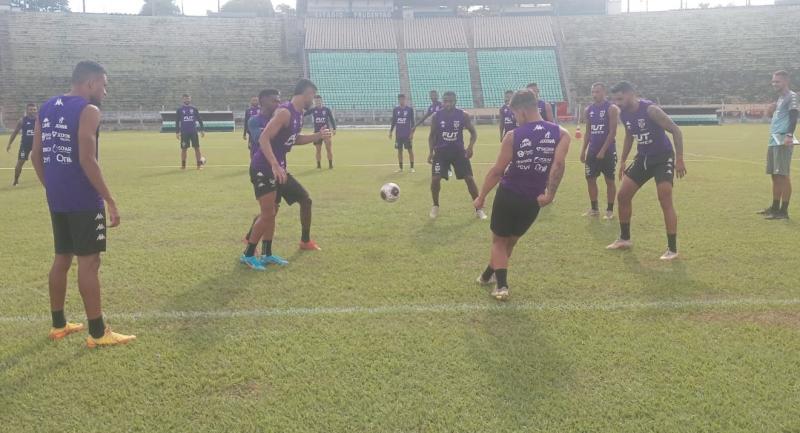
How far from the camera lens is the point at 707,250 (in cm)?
738

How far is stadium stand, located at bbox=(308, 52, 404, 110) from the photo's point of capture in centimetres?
4953

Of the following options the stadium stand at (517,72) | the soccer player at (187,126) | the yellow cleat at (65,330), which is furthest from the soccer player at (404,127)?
the stadium stand at (517,72)

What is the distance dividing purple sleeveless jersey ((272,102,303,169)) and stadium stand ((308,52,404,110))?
42.4 m

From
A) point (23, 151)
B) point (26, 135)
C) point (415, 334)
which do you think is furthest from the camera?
point (26, 135)

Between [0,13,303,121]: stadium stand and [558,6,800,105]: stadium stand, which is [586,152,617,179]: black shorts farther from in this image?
[558,6,800,105]: stadium stand

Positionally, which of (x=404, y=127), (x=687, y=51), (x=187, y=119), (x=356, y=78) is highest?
(x=687, y=51)

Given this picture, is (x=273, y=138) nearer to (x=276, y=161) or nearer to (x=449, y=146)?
(x=276, y=161)

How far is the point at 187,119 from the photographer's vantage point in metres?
18.1

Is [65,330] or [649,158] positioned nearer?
[65,330]

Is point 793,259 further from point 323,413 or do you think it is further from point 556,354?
point 323,413

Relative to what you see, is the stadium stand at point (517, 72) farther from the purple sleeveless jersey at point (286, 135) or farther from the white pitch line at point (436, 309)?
the white pitch line at point (436, 309)

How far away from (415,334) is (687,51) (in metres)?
56.6

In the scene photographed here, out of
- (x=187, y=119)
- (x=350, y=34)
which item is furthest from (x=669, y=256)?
(x=350, y=34)

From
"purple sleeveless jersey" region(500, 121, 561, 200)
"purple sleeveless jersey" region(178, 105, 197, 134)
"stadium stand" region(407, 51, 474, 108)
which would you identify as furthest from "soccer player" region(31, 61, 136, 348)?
"stadium stand" region(407, 51, 474, 108)
